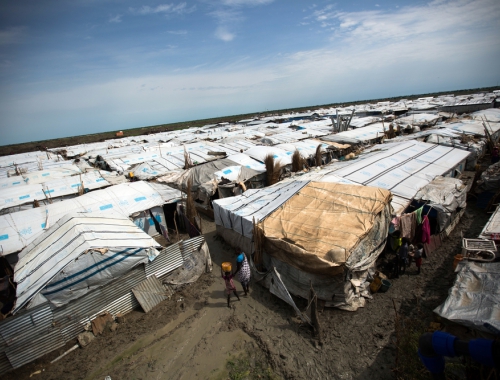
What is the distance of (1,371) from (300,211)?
9180 millimetres

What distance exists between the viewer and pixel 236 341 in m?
6.34

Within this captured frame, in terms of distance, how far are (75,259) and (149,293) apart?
7.78 ft

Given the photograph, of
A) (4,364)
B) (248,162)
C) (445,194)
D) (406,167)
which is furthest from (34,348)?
(406,167)

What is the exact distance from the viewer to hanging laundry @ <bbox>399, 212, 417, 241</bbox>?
8797 mm

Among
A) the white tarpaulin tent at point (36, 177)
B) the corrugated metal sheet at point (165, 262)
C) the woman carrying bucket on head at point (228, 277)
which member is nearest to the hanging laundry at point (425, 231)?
the woman carrying bucket on head at point (228, 277)

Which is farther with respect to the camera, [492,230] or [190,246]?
[190,246]

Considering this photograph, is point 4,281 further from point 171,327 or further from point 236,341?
point 236,341

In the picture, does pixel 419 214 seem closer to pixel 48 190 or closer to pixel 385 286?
pixel 385 286

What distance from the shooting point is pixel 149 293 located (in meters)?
7.69

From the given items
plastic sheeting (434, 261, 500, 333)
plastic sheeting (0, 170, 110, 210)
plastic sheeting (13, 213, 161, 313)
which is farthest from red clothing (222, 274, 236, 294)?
plastic sheeting (0, 170, 110, 210)

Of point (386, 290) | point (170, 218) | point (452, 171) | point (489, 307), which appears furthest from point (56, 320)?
point (452, 171)

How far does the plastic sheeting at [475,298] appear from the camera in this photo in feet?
14.7

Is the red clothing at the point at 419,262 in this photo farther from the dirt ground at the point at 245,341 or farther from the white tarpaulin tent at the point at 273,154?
the white tarpaulin tent at the point at 273,154

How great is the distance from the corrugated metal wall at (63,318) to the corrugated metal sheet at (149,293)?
160 mm
